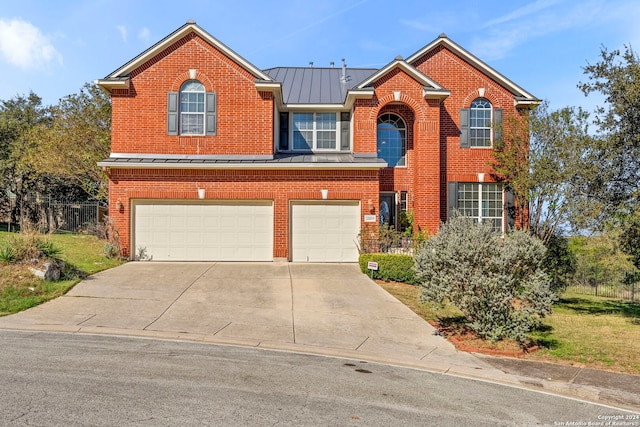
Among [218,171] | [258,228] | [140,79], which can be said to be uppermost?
[140,79]

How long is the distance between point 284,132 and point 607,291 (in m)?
19.0

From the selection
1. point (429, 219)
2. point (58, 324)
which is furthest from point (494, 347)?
point (429, 219)

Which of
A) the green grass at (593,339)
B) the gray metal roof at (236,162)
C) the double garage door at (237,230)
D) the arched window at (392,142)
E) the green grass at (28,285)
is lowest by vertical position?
the green grass at (593,339)

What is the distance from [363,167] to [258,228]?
4533 mm

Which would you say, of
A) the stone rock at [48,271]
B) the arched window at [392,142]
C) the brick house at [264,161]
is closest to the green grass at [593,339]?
the brick house at [264,161]

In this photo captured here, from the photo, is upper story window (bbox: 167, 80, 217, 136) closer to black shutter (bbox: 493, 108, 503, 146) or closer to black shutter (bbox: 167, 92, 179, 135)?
black shutter (bbox: 167, 92, 179, 135)

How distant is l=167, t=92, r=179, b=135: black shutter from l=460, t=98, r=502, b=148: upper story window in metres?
11.7

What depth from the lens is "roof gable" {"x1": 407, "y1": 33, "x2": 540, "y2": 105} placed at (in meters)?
20.7

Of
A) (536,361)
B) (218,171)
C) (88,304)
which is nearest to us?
(536,361)

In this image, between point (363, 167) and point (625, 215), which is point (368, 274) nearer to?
point (363, 167)

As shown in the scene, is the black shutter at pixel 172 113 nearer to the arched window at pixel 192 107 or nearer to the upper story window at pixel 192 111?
the upper story window at pixel 192 111

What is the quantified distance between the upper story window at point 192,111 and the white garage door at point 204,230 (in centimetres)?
290

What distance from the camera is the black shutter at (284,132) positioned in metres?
20.5

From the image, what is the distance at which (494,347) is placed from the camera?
28.9 ft
